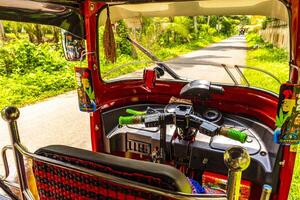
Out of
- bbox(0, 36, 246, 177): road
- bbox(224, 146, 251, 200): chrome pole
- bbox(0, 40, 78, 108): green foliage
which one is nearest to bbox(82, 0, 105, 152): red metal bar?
bbox(0, 36, 246, 177): road

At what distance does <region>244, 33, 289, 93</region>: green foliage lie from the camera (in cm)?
192

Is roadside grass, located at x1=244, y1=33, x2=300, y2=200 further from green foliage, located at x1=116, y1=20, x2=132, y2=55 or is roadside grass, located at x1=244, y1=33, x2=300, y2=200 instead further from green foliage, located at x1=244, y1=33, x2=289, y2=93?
green foliage, located at x1=116, y1=20, x2=132, y2=55

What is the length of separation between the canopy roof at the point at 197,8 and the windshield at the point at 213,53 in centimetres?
11

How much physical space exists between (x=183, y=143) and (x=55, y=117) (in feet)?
15.6

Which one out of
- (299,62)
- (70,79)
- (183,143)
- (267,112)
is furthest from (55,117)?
(299,62)

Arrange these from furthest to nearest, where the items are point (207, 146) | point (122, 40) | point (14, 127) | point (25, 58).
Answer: point (25, 58) < point (122, 40) < point (207, 146) < point (14, 127)

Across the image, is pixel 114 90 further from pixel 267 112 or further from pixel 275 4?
pixel 275 4

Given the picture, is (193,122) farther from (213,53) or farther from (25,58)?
(25,58)

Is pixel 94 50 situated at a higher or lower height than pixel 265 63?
higher

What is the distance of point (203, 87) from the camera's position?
191 centimetres

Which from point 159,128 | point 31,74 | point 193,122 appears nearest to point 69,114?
point 31,74

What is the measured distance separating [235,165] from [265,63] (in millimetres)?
1791

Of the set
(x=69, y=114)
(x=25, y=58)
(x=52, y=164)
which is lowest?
(x=69, y=114)

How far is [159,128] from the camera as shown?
79.3 inches
